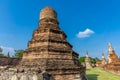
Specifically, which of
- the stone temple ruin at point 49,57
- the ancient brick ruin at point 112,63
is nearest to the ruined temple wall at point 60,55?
the stone temple ruin at point 49,57

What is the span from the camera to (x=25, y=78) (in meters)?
7.59

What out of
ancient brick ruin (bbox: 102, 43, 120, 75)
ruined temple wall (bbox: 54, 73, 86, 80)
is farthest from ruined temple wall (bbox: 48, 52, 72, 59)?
ancient brick ruin (bbox: 102, 43, 120, 75)

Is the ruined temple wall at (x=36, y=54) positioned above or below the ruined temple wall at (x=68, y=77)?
above

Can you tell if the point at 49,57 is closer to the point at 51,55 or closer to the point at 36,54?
the point at 51,55

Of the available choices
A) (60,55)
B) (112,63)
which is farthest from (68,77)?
(112,63)

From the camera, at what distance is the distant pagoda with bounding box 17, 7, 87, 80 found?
32.4 feet

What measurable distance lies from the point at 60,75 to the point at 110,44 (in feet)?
77.8

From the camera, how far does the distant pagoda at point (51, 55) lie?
988cm

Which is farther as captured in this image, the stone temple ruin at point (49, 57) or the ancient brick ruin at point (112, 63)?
the ancient brick ruin at point (112, 63)

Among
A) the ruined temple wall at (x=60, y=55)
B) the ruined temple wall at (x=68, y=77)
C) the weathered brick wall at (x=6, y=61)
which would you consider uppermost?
the ruined temple wall at (x=60, y=55)

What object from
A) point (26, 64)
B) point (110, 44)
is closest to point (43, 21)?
point (26, 64)

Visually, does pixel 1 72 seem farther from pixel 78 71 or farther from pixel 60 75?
pixel 78 71

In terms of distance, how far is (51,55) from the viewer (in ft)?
34.4

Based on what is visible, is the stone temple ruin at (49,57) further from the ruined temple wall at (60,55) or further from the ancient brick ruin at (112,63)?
the ancient brick ruin at (112,63)
